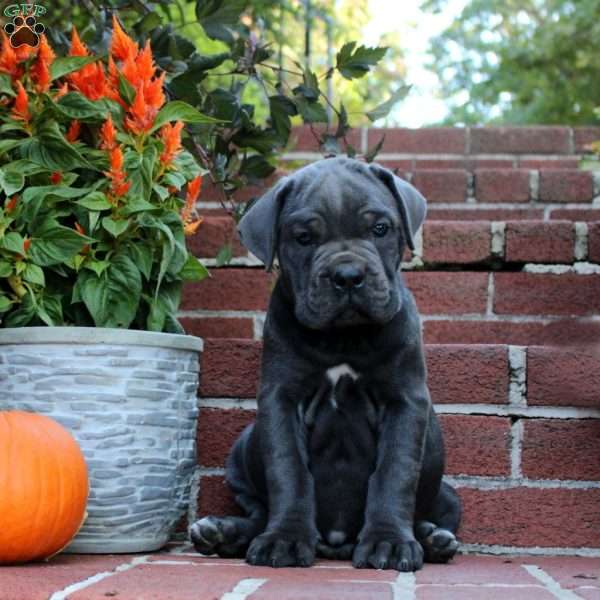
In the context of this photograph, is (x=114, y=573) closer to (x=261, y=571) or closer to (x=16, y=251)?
(x=261, y=571)

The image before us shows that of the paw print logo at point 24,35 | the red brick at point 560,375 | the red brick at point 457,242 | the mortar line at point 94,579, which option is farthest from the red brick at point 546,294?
the paw print logo at point 24,35

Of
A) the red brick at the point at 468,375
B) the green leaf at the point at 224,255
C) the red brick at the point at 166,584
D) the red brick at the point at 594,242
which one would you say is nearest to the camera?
the red brick at the point at 166,584

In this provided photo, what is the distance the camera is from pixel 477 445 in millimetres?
2885

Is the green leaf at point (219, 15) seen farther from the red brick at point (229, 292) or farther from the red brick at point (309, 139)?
the red brick at point (309, 139)

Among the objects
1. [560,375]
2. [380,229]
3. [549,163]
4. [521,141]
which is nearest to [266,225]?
[380,229]

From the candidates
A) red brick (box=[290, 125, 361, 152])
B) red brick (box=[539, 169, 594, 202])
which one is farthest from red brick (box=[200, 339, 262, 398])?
red brick (box=[290, 125, 361, 152])

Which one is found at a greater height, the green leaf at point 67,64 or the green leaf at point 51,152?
the green leaf at point 67,64

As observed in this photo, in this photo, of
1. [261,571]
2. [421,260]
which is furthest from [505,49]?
[261,571]

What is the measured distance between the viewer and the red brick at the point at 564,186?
14.1ft

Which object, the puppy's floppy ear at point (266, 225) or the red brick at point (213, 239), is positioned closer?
the puppy's floppy ear at point (266, 225)

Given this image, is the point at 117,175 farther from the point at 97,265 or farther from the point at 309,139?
the point at 309,139

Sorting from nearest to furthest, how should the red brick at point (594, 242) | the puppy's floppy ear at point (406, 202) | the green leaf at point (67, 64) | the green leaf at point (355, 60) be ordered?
1. the puppy's floppy ear at point (406, 202)
2. the green leaf at point (67, 64)
3. the green leaf at point (355, 60)
4. the red brick at point (594, 242)

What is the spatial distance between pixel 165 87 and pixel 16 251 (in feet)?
2.81

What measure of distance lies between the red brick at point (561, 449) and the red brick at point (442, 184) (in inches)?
67.8
